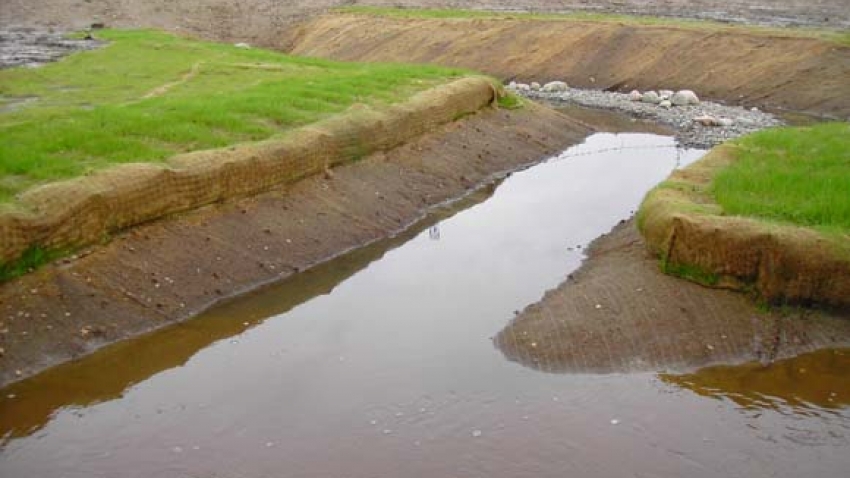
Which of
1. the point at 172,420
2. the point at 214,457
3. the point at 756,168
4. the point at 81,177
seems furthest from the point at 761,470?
the point at 81,177

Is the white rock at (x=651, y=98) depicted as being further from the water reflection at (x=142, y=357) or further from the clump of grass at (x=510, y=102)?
the water reflection at (x=142, y=357)

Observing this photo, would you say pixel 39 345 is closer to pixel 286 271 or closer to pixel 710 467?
pixel 286 271

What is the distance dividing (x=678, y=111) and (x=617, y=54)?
494 cm

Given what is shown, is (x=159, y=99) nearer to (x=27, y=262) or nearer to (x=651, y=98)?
(x=27, y=262)

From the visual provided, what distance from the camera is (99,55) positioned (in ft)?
75.8

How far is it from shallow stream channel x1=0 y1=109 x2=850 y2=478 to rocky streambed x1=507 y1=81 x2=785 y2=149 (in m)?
12.0

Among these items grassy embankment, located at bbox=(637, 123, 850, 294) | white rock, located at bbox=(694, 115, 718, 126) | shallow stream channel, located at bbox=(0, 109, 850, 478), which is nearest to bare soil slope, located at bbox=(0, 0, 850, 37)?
white rock, located at bbox=(694, 115, 718, 126)

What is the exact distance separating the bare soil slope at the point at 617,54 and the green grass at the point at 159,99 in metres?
8.25

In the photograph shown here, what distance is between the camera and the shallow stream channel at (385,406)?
319 inches

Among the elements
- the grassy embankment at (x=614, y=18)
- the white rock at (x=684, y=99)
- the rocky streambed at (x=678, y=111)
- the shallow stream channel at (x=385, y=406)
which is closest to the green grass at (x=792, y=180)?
the shallow stream channel at (x=385, y=406)

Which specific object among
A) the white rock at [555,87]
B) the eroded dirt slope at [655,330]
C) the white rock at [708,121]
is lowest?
the white rock at [555,87]

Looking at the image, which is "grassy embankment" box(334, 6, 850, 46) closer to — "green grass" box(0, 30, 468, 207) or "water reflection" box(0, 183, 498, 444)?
"green grass" box(0, 30, 468, 207)

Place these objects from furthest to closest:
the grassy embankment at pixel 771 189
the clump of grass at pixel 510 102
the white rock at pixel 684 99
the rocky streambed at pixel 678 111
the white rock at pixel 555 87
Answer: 1. the white rock at pixel 555 87
2. the white rock at pixel 684 99
3. the rocky streambed at pixel 678 111
4. the clump of grass at pixel 510 102
5. the grassy embankment at pixel 771 189

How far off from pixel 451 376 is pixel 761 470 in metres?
3.10
